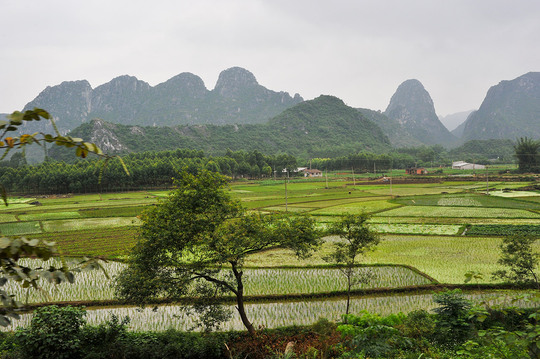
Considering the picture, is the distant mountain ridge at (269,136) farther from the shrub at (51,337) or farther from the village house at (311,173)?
the shrub at (51,337)

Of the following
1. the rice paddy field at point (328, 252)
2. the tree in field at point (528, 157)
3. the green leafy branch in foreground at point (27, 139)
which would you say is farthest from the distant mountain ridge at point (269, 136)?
the green leafy branch in foreground at point (27, 139)

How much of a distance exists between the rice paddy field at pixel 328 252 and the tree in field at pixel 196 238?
4.74ft

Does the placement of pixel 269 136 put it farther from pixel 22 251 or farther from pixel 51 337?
pixel 22 251

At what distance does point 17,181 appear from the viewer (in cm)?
5997

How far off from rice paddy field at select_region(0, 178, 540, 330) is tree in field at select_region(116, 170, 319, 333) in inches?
56.8

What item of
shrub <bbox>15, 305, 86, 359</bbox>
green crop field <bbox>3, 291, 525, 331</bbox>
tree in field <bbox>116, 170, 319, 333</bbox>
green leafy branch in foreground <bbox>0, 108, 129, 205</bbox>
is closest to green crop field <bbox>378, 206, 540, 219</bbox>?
green crop field <bbox>3, 291, 525, 331</bbox>

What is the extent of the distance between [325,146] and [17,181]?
126 m

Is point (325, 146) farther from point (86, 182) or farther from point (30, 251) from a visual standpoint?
point (30, 251)

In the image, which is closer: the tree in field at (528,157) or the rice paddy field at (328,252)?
the rice paddy field at (328,252)

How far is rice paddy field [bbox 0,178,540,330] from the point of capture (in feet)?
45.8

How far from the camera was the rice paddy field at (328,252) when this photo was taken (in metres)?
13.9

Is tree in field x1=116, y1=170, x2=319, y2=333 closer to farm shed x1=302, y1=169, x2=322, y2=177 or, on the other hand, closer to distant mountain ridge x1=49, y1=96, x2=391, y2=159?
farm shed x1=302, y1=169, x2=322, y2=177

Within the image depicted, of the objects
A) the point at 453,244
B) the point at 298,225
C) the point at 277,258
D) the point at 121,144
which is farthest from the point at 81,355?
the point at 121,144

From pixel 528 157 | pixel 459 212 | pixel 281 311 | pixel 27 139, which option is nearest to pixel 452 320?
pixel 281 311
